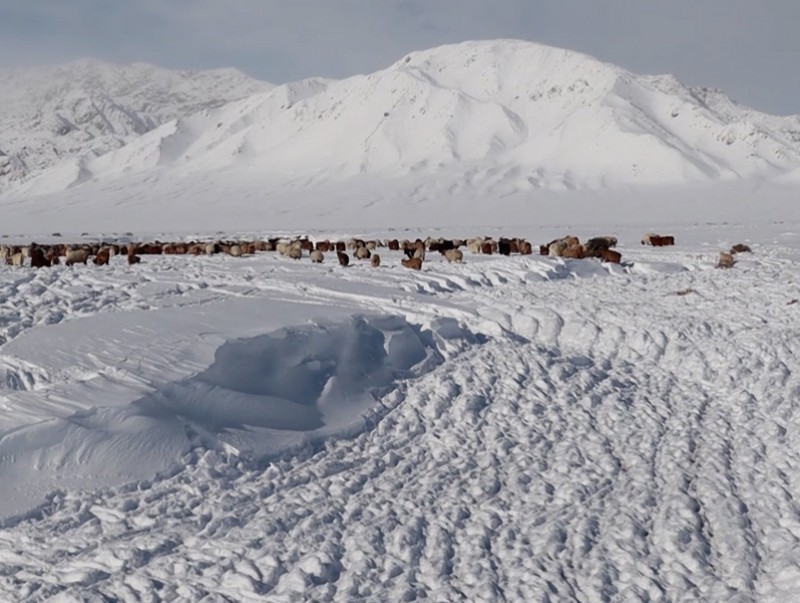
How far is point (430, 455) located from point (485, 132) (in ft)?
358

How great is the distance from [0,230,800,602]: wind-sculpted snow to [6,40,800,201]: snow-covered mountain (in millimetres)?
78394

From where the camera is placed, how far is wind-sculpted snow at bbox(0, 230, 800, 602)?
20.5 feet

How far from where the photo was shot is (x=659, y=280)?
746 inches

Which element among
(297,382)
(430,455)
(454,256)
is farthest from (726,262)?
(430,455)

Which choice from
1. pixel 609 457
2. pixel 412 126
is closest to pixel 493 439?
pixel 609 457

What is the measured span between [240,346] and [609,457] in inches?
200

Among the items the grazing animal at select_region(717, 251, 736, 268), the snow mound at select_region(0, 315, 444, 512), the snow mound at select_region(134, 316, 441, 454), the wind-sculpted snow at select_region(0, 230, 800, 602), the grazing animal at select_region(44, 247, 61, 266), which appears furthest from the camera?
the grazing animal at select_region(44, 247, 61, 266)

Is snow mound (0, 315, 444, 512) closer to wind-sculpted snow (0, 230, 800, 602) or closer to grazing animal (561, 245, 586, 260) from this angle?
wind-sculpted snow (0, 230, 800, 602)

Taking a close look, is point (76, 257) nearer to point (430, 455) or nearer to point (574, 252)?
point (574, 252)

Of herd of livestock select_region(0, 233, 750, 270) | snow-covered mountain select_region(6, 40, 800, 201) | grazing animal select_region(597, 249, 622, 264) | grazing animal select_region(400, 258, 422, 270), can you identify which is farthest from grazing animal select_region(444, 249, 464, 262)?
snow-covered mountain select_region(6, 40, 800, 201)

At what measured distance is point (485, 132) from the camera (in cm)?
11369

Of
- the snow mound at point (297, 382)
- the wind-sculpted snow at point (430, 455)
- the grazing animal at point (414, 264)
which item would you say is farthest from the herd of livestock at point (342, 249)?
the snow mound at point (297, 382)

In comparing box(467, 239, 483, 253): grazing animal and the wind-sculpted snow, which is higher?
box(467, 239, 483, 253): grazing animal

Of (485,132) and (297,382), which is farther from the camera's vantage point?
(485,132)
